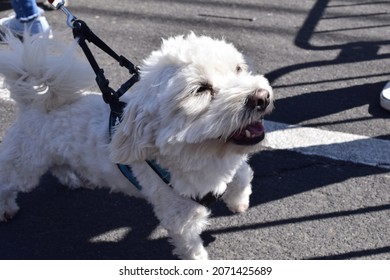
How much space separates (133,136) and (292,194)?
1.37 m

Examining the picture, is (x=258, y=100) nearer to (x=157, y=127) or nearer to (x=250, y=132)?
(x=250, y=132)

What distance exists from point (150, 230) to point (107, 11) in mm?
3683

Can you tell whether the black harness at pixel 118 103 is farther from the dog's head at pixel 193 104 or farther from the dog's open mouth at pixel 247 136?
the dog's open mouth at pixel 247 136

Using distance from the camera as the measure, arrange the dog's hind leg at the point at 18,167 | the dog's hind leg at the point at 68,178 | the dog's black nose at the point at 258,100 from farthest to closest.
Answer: the dog's hind leg at the point at 68,178 < the dog's hind leg at the point at 18,167 < the dog's black nose at the point at 258,100

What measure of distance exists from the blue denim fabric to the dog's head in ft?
9.85

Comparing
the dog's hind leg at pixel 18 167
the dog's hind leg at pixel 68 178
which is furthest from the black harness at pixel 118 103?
the dog's hind leg at pixel 68 178

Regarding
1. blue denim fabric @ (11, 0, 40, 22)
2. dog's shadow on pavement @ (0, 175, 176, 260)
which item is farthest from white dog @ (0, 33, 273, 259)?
blue denim fabric @ (11, 0, 40, 22)

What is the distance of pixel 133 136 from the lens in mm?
2346

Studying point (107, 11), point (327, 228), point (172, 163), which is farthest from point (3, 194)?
point (107, 11)

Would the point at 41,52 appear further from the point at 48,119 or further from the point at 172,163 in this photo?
the point at 172,163

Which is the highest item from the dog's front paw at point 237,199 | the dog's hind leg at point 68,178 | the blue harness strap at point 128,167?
the blue harness strap at point 128,167

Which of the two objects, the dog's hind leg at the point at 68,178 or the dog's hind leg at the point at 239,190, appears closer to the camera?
the dog's hind leg at the point at 239,190

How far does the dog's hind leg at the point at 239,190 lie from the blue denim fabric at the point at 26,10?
10.0 feet

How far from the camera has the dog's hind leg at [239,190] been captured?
9.60 feet
